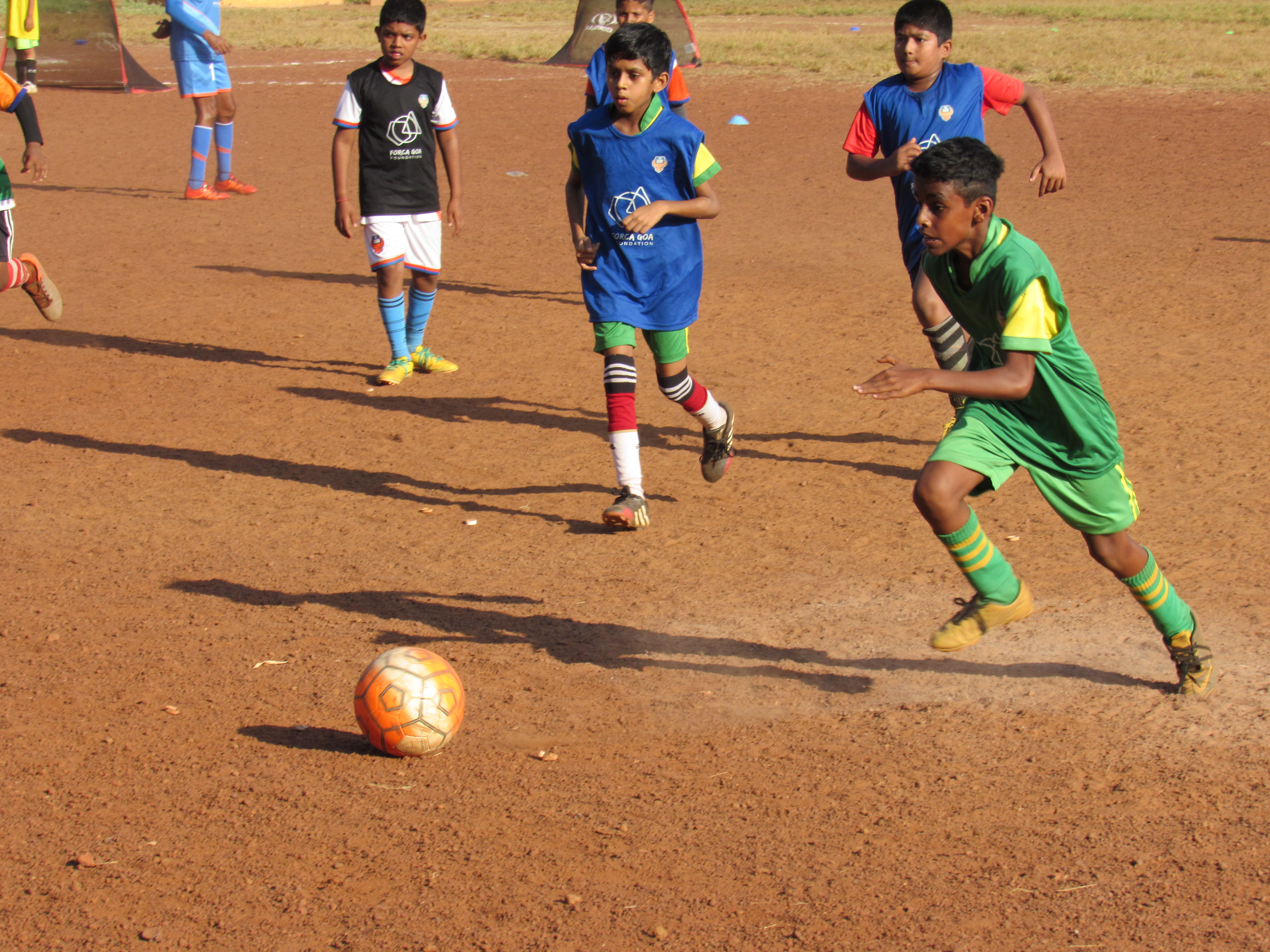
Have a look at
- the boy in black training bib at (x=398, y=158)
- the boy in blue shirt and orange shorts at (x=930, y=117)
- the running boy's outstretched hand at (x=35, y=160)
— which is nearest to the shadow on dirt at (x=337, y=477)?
the boy in black training bib at (x=398, y=158)

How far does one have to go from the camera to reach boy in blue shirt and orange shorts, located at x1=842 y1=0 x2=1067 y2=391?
5691 millimetres

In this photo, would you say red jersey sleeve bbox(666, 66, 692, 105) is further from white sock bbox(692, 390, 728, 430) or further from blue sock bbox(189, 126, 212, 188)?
blue sock bbox(189, 126, 212, 188)

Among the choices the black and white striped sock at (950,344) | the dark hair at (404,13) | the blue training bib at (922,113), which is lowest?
the black and white striped sock at (950,344)

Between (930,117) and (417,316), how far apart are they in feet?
11.7

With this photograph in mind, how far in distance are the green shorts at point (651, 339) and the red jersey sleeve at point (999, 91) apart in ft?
6.03

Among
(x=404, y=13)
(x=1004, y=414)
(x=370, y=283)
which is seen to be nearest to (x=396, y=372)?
(x=404, y=13)

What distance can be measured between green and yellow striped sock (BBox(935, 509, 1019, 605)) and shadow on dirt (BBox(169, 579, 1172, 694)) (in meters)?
0.52

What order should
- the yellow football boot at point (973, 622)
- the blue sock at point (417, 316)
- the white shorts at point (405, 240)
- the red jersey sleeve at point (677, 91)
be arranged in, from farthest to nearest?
the blue sock at point (417, 316)
the white shorts at point (405, 240)
the red jersey sleeve at point (677, 91)
the yellow football boot at point (973, 622)

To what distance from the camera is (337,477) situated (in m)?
6.50

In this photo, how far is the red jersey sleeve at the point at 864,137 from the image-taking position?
5.98 m

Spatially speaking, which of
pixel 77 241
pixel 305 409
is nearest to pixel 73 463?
pixel 305 409

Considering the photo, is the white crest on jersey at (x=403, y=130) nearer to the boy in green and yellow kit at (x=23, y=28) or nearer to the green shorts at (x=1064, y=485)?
the green shorts at (x=1064, y=485)

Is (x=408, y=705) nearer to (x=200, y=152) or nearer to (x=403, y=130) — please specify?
(x=403, y=130)

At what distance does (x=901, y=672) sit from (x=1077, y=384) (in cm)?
118
